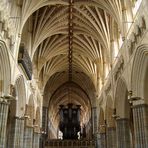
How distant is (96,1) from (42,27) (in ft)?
17.4

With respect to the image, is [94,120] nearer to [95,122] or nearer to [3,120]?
[95,122]

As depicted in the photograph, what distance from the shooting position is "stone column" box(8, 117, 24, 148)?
59.1 ft

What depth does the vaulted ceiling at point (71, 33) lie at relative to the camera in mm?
20133

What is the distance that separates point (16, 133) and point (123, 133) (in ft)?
24.2

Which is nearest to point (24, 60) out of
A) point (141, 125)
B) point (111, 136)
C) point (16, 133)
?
point (16, 133)

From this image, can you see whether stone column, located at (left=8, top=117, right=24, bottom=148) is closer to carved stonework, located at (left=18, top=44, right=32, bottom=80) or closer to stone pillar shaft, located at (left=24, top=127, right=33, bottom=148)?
stone pillar shaft, located at (left=24, top=127, right=33, bottom=148)

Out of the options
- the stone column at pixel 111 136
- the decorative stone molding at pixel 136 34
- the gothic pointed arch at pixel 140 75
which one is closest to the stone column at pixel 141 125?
the gothic pointed arch at pixel 140 75

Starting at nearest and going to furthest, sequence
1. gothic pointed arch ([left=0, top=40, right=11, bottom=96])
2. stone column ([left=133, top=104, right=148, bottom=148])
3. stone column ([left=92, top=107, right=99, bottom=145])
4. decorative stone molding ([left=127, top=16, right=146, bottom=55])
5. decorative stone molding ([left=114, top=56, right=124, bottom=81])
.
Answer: decorative stone molding ([left=127, top=16, right=146, bottom=55])
stone column ([left=133, top=104, right=148, bottom=148])
gothic pointed arch ([left=0, top=40, right=11, bottom=96])
decorative stone molding ([left=114, top=56, right=124, bottom=81])
stone column ([left=92, top=107, right=99, bottom=145])

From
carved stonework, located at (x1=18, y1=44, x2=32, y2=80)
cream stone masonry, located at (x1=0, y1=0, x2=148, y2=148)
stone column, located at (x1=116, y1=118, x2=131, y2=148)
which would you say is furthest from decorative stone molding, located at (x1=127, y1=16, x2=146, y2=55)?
carved stonework, located at (x1=18, y1=44, x2=32, y2=80)

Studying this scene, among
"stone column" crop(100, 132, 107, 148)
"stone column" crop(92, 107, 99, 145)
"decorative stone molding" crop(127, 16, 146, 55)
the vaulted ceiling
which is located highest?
the vaulted ceiling

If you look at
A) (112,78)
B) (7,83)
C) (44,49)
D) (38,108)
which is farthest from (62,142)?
(7,83)

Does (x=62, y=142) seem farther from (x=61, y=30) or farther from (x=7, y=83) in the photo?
(x=7, y=83)

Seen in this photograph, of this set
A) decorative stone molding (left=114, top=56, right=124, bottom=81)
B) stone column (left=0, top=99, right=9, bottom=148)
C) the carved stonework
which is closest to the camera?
stone column (left=0, top=99, right=9, bottom=148)

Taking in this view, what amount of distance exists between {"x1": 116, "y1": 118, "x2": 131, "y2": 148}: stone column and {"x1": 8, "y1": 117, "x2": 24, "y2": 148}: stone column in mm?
6772
